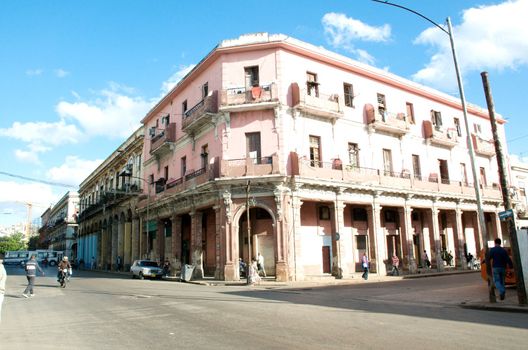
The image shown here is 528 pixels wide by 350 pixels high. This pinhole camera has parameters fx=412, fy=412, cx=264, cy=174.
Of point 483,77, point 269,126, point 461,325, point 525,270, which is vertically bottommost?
point 461,325

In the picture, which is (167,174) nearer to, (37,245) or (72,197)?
(72,197)

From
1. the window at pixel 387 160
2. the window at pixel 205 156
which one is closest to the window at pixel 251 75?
the window at pixel 205 156

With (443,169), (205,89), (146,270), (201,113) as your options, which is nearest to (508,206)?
(201,113)

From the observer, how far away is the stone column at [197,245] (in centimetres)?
2766

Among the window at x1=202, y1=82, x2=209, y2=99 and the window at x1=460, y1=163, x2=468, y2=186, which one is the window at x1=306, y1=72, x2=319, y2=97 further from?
the window at x1=460, y1=163, x2=468, y2=186

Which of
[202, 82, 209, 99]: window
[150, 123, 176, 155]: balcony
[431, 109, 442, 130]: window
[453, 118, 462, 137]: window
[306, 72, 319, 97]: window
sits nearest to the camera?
[306, 72, 319, 97]: window

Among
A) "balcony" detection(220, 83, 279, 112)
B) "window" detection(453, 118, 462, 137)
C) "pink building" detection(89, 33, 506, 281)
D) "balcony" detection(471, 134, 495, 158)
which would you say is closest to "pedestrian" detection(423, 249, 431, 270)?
"pink building" detection(89, 33, 506, 281)

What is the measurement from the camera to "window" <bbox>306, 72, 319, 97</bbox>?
27047 mm

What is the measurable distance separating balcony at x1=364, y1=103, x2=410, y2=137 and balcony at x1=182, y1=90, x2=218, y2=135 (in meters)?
11.0

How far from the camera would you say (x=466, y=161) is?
37.1m

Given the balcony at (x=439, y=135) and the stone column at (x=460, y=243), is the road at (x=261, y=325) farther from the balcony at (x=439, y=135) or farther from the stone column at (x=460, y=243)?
the balcony at (x=439, y=135)

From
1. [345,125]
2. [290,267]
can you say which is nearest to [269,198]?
[290,267]

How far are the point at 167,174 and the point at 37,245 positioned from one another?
335 ft

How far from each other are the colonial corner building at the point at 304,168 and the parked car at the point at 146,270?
1.95m
